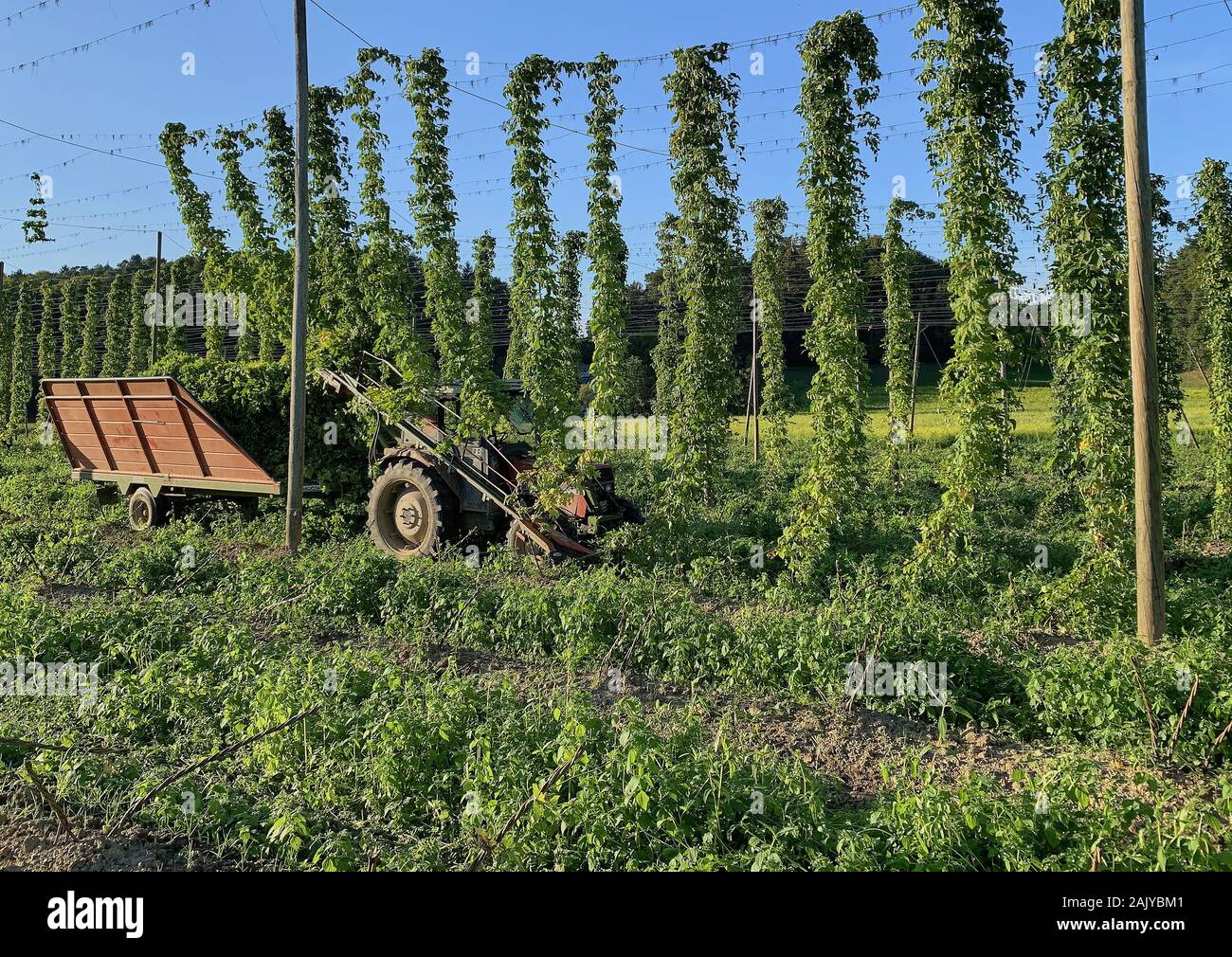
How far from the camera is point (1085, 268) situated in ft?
26.7

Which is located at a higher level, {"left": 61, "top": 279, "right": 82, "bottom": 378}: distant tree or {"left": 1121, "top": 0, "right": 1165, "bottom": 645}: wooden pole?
{"left": 61, "top": 279, "right": 82, "bottom": 378}: distant tree

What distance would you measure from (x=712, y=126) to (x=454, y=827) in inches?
340

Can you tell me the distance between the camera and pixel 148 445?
13.4 m

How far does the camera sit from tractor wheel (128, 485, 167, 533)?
13.8 meters

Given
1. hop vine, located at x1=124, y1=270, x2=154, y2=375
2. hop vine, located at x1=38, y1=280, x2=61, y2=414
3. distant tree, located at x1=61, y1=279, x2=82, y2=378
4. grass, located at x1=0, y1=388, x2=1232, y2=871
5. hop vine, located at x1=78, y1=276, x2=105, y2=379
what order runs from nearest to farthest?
grass, located at x1=0, y1=388, x2=1232, y2=871
hop vine, located at x1=124, y1=270, x2=154, y2=375
hop vine, located at x1=78, y1=276, x2=105, y2=379
hop vine, located at x1=38, y1=280, x2=61, y2=414
distant tree, located at x1=61, y1=279, x2=82, y2=378

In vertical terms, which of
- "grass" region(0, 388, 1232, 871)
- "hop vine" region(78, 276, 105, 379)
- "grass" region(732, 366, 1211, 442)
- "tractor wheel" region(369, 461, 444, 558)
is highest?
"hop vine" region(78, 276, 105, 379)

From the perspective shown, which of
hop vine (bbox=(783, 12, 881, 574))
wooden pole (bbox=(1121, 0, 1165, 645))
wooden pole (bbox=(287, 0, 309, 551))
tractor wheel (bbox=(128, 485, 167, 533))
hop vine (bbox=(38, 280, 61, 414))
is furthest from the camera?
hop vine (bbox=(38, 280, 61, 414))

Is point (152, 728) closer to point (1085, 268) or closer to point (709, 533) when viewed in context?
point (709, 533)

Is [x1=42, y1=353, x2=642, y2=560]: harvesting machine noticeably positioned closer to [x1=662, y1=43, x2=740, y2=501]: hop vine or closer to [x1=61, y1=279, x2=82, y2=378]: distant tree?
[x1=662, y1=43, x2=740, y2=501]: hop vine

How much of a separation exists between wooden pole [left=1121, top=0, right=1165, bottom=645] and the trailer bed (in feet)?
34.7

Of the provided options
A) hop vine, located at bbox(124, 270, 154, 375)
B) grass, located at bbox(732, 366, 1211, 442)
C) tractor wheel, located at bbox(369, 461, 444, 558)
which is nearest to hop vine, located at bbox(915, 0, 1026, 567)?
tractor wheel, located at bbox(369, 461, 444, 558)

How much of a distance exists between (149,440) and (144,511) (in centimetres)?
140

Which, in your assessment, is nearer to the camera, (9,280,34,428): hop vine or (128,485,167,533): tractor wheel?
(128,485,167,533): tractor wheel

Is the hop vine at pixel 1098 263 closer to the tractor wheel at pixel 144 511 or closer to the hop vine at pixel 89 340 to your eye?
the tractor wheel at pixel 144 511
